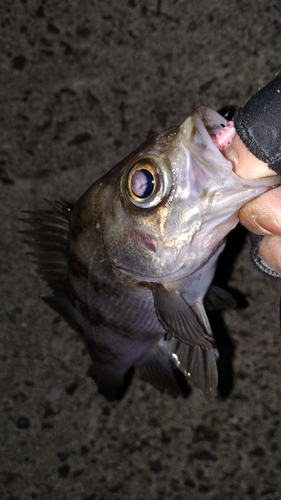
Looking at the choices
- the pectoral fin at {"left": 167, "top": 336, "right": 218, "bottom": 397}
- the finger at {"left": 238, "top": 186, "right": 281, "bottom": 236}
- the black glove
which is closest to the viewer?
the black glove

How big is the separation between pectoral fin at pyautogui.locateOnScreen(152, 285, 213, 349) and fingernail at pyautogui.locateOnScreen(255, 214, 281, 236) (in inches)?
14.8

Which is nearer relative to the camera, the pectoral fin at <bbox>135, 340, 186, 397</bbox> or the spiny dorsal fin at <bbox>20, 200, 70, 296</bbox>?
the spiny dorsal fin at <bbox>20, 200, 70, 296</bbox>

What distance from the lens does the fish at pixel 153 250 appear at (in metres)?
1.20

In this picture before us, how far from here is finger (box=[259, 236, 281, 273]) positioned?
4.15 ft

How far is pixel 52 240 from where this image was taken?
69.2 inches

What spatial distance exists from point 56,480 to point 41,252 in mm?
1340

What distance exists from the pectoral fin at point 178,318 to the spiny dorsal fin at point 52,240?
1.62 ft

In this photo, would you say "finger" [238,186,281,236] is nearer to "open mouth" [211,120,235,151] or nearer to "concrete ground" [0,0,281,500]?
"open mouth" [211,120,235,151]

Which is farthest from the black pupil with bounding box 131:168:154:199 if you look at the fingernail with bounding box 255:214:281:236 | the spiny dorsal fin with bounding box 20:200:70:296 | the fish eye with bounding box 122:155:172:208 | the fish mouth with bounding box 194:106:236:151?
the spiny dorsal fin with bounding box 20:200:70:296

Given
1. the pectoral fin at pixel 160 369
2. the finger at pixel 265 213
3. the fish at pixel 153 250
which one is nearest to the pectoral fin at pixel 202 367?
the fish at pixel 153 250

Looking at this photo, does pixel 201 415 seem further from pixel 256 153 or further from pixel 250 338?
pixel 256 153

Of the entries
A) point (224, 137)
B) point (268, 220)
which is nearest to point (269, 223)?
point (268, 220)

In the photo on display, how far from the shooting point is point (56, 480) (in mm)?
2355

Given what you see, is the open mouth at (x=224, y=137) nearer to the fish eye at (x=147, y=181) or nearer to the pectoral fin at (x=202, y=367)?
the fish eye at (x=147, y=181)
